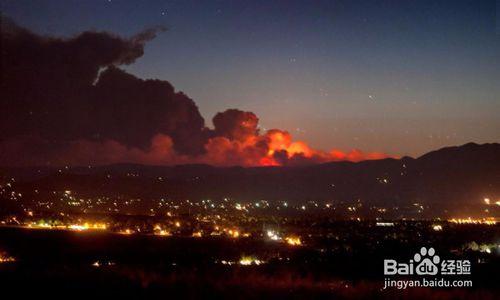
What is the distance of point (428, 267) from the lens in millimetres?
22625

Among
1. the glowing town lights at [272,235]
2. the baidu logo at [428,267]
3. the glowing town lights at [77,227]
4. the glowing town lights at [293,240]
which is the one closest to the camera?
the baidu logo at [428,267]

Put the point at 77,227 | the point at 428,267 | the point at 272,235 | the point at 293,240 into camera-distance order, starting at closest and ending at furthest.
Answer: the point at 428,267
the point at 293,240
the point at 272,235
the point at 77,227

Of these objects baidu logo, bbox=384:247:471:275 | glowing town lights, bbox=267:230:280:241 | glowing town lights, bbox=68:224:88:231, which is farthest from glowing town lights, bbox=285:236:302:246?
baidu logo, bbox=384:247:471:275

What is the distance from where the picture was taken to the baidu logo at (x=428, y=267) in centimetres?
2222

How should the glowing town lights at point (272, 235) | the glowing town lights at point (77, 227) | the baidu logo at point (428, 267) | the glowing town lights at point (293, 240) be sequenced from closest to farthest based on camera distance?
the baidu logo at point (428, 267) → the glowing town lights at point (293, 240) → the glowing town lights at point (272, 235) → the glowing town lights at point (77, 227)

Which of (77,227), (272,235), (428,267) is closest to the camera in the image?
(428,267)

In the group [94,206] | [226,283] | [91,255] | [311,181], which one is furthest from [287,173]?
[226,283]

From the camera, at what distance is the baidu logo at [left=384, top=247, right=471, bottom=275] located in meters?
22.2

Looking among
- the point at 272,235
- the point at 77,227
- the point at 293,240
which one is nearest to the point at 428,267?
the point at 293,240

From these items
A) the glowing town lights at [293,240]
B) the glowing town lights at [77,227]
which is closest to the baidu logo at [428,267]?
the glowing town lights at [293,240]

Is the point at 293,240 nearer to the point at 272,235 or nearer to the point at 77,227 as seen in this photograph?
the point at 272,235

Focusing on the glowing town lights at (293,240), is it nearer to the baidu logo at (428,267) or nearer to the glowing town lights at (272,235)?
the glowing town lights at (272,235)

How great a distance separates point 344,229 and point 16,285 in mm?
51716

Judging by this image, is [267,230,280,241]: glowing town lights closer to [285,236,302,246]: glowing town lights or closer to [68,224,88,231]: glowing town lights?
[285,236,302,246]: glowing town lights
